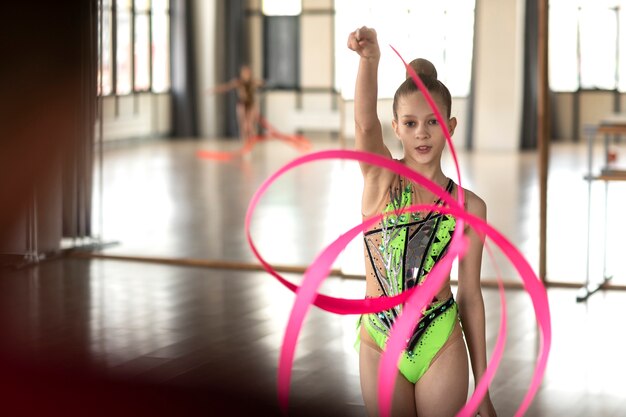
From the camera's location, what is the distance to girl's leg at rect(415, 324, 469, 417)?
2871mm

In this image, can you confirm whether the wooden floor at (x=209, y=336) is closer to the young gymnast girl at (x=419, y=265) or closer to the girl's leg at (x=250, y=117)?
the young gymnast girl at (x=419, y=265)

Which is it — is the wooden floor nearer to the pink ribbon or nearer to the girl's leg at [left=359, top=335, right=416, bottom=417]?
the girl's leg at [left=359, top=335, right=416, bottom=417]

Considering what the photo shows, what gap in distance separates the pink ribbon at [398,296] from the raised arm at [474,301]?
10 centimetres

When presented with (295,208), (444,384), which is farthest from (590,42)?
(444,384)

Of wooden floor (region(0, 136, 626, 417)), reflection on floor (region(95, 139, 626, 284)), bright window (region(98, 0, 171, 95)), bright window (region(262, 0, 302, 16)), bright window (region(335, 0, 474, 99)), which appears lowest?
wooden floor (region(0, 136, 626, 417))

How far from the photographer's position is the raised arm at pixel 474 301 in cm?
289

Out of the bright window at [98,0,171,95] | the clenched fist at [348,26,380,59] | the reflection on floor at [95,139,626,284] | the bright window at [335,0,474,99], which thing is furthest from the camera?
the bright window at [98,0,171,95]

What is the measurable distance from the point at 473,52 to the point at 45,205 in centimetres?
1212

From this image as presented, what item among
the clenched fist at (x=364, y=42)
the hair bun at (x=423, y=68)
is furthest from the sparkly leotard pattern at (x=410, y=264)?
the clenched fist at (x=364, y=42)

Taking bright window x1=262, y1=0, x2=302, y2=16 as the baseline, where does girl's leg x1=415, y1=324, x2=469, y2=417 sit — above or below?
below

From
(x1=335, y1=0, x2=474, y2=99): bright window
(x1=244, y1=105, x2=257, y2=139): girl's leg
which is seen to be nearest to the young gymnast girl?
(x1=335, y1=0, x2=474, y2=99): bright window

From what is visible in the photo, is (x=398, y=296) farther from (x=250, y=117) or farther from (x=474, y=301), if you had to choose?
(x=250, y=117)

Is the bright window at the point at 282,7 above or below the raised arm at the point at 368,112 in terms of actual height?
above

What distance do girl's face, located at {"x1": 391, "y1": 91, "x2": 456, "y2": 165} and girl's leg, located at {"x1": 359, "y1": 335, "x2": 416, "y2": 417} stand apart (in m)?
0.52
